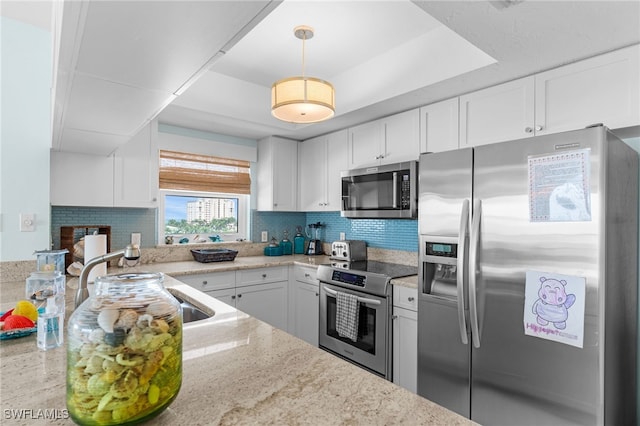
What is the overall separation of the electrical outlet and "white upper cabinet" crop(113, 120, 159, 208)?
555mm

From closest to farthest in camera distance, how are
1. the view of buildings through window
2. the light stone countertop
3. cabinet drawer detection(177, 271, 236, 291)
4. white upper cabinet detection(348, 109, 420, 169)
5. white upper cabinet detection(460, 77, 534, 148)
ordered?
the light stone countertop → white upper cabinet detection(460, 77, 534, 148) → white upper cabinet detection(348, 109, 420, 169) → cabinet drawer detection(177, 271, 236, 291) → the view of buildings through window

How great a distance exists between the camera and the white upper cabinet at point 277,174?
3795 millimetres

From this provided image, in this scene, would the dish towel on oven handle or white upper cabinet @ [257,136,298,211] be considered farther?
white upper cabinet @ [257,136,298,211]

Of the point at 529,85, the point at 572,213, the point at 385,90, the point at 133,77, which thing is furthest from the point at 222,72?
the point at 572,213

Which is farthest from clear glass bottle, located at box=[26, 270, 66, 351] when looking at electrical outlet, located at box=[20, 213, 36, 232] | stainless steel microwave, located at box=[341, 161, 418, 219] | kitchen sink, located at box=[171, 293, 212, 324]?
stainless steel microwave, located at box=[341, 161, 418, 219]

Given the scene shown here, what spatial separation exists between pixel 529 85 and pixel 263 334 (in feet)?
6.83

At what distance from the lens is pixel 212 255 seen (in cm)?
324

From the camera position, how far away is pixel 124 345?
646 millimetres

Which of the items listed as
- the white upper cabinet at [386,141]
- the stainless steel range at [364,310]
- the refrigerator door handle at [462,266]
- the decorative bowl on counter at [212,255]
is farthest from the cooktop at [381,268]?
the decorative bowl on counter at [212,255]

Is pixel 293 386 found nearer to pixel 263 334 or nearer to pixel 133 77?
pixel 263 334

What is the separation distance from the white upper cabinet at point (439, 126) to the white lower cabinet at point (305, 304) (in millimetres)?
1491

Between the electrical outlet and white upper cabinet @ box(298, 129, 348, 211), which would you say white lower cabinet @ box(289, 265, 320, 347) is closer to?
white upper cabinet @ box(298, 129, 348, 211)

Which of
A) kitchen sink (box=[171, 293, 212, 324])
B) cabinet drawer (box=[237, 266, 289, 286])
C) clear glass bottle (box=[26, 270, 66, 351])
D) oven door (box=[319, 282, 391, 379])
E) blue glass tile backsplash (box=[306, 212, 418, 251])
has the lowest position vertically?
oven door (box=[319, 282, 391, 379])

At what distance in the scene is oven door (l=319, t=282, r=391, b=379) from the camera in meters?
2.46
